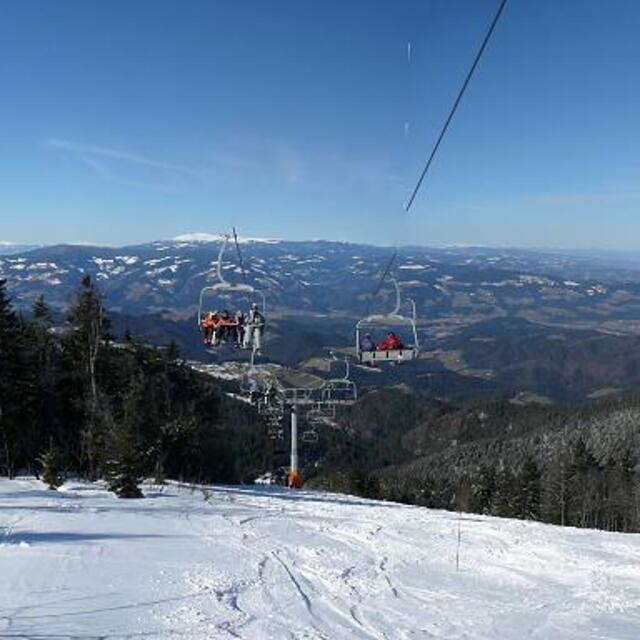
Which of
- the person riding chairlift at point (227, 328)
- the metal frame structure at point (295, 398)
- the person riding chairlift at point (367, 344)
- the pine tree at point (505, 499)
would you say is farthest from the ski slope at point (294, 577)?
the pine tree at point (505, 499)

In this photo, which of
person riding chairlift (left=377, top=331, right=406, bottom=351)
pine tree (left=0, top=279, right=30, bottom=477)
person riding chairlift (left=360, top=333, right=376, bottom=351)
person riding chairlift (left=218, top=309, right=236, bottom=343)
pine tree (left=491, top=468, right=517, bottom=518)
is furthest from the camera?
pine tree (left=491, top=468, right=517, bottom=518)

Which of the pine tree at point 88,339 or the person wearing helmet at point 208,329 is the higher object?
the person wearing helmet at point 208,329

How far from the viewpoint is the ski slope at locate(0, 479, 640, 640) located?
9422 millimetres

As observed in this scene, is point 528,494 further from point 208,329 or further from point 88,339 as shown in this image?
point 208,329

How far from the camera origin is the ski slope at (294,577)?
9422mm

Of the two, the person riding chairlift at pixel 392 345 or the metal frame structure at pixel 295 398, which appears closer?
the person riding chairlift at pixel 392 345

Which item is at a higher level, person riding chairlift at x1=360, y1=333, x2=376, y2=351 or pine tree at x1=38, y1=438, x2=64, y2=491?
person riding chairlift at x1=360, y1=333, x2=376, y2=351

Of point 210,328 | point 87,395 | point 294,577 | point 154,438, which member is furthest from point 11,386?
point 294,577

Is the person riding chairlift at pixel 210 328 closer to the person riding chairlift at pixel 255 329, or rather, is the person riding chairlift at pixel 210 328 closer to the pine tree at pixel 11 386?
the person riding chairlift at pixel 255 329

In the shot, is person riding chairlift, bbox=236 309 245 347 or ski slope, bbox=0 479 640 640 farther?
person riding chairlift, bbox=236 309 245 347

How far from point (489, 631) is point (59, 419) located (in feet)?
113

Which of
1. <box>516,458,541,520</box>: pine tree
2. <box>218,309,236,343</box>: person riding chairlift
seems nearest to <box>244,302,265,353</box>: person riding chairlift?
<box>218,309,236,343</box>: person riding chairlift

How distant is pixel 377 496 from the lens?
61156 millimetres

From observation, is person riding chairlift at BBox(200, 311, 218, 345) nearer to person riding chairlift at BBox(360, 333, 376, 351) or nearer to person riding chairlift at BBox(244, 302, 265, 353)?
person riding chairlift at BBox(244, 302, 265, 353)
